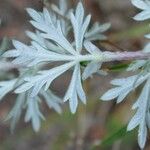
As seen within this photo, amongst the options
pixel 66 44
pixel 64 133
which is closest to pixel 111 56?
pixel 66 44

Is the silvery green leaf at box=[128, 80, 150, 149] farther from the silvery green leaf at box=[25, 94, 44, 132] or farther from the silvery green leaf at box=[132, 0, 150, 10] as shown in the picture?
the silvery green leaf at box=[25, 94, 44, 132]

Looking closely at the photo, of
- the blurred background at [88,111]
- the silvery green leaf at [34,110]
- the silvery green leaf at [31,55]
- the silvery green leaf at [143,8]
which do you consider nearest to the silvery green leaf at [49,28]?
the silvery green leaf at [31,55]

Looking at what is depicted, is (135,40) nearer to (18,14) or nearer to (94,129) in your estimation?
(94,129)

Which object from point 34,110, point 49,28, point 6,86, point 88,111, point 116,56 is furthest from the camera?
point 88,111

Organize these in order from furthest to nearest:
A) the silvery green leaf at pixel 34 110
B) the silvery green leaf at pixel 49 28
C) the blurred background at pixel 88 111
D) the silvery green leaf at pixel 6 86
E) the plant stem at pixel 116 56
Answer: the blurred background at pixel 88 111 → the silvery green leaf at pixel 34 110 → the silvery green leaf at pixel 6 86 → the silvery green leaf at pixel 49 28 → the plant stem at pixel 116 56

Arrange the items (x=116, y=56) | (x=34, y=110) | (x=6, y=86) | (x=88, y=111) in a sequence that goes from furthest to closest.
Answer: (x=88, y=111)
(x=34, y=110)
(x=6, y=86)
(x=116, y=56)

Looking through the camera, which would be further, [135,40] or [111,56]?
[135,40]

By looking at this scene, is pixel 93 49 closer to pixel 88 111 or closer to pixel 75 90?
pixel 75 90

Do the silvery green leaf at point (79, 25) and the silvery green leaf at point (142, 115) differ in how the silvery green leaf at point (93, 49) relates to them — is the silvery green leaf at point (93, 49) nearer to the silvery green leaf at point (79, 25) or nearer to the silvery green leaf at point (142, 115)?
the silvery green leaf at point (79, 25)

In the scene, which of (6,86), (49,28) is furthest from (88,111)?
(49,28)
